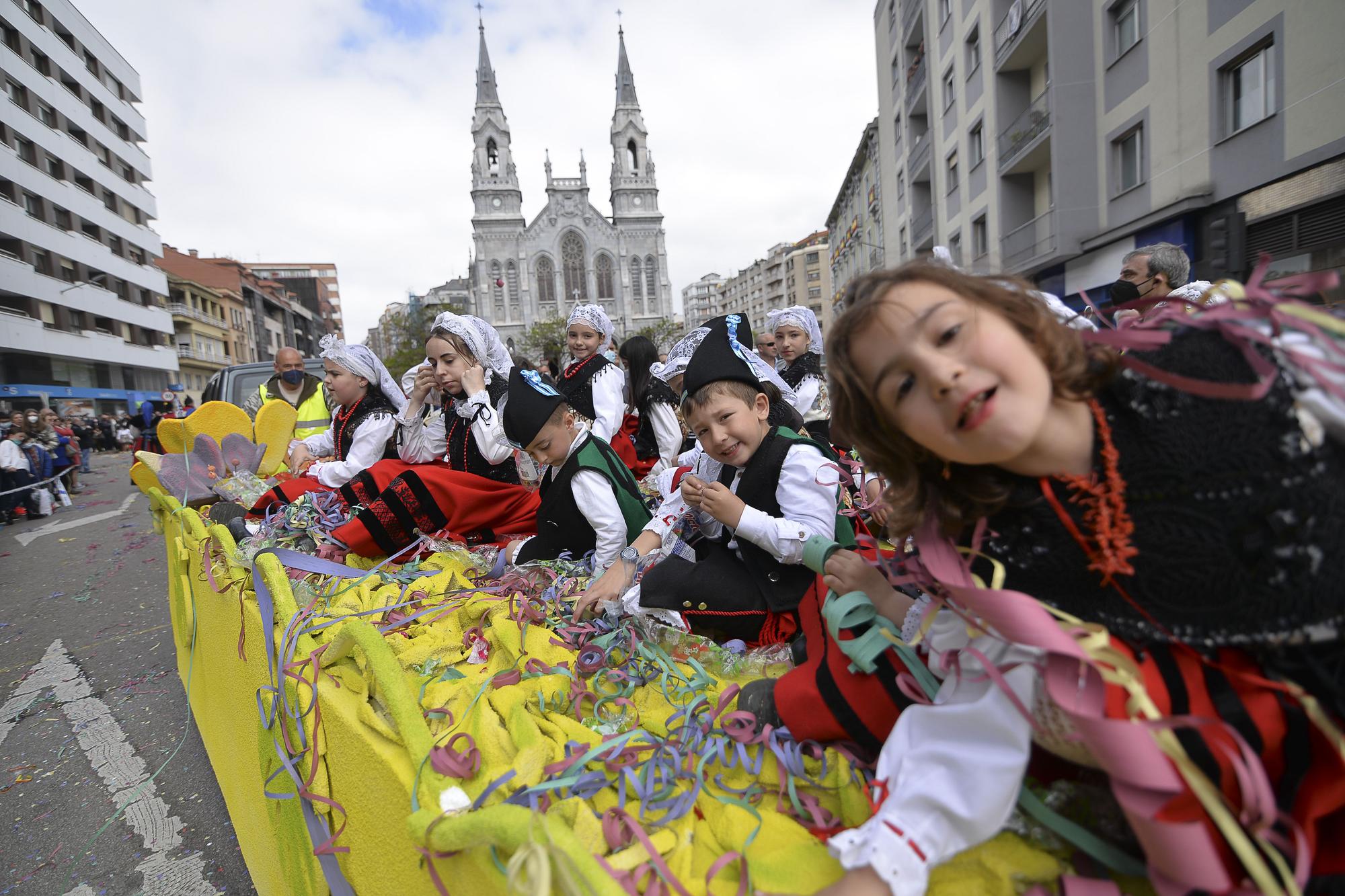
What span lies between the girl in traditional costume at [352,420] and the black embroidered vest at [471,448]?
40 centimetres

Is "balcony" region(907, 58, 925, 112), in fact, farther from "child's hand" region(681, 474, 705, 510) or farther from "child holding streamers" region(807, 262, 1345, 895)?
"child holding streamers" region(807, 262, 1345, 895)

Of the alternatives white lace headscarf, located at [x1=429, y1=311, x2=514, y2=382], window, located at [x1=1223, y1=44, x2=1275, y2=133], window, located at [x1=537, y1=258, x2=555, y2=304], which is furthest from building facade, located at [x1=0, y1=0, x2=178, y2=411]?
window, located at [x1=1223, y1=44, x2=1275, y2=133]

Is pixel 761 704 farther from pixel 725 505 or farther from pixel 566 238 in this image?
pixel 566 238

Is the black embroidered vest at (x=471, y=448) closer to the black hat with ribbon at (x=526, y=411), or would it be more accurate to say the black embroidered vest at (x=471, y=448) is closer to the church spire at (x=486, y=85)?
the black hat with ribbon at (x=526, y=411)

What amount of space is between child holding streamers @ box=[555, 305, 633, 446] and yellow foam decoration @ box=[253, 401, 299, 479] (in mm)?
1769

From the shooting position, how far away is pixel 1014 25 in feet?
44.5

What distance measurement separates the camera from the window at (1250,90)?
8.13m

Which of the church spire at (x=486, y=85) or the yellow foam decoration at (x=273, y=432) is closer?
the yellow foam decoration at (x=273, y=432)

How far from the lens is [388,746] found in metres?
1.38

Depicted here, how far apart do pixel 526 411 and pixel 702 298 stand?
435 feet

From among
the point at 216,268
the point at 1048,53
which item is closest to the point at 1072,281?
the point at 1048,53

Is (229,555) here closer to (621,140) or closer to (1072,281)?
(1072,281)

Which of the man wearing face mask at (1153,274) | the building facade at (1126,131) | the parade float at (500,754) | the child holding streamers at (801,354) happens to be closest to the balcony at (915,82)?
the building facade at (1126,131)

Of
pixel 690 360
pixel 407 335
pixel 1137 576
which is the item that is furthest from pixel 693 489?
pixel 407 335
